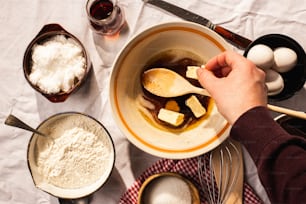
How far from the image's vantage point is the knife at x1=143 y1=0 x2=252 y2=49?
80 centimetres

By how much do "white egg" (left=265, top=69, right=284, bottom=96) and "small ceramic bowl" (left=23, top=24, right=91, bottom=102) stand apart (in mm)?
274

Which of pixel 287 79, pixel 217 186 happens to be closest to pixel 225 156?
pixel 217 186

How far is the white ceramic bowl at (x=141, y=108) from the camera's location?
0.75 metres

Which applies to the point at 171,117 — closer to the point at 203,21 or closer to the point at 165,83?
the point at 165,83

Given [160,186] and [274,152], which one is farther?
[160,186]

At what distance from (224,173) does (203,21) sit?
24cm

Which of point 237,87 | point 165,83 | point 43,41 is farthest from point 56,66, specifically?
point 237,87

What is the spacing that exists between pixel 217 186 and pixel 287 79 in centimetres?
19

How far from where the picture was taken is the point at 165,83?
0.79 meters

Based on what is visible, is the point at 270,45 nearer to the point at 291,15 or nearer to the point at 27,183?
the point at 291,15

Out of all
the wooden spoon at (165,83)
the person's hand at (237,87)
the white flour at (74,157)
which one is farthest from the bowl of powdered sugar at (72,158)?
the person's hand at (237,87)

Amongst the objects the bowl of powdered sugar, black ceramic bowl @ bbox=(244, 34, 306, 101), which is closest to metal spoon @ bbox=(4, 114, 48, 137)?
the bowl of powdered sugar

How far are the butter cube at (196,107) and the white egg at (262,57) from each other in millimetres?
105

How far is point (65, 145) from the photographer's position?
2.65ft
